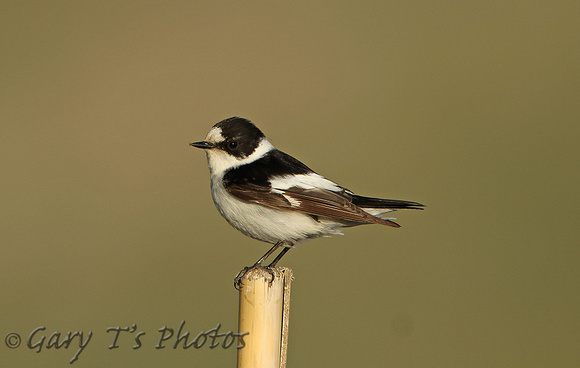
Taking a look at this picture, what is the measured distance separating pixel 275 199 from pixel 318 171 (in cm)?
585

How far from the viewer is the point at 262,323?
153 inches

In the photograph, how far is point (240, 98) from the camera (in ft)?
42.8

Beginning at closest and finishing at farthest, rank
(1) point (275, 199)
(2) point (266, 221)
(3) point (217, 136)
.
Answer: (1) point (275, 199) < (2) point (266, 221) < (3) point (217, 136)

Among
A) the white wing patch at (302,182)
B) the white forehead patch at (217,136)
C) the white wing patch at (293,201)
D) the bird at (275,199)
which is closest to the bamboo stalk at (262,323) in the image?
the bird at (275,199)

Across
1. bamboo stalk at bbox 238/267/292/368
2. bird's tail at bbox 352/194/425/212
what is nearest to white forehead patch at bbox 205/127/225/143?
bird's tail at bbox 352/194/425/212

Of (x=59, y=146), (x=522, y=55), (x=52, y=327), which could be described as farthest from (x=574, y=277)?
(x=59, y=146)

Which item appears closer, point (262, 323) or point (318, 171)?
point (262, 323)

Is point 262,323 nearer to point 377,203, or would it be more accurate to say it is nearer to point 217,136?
point 377,203

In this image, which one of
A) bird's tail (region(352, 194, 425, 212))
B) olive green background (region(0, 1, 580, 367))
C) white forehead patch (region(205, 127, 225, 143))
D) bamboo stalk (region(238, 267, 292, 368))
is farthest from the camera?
olive green background (region(0, 1, 580, 367))

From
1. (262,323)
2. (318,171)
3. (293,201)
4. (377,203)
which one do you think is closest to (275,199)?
(293,201)

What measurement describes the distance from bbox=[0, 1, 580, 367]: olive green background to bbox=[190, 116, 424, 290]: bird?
3.74 m

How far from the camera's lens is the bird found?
482 centimetres

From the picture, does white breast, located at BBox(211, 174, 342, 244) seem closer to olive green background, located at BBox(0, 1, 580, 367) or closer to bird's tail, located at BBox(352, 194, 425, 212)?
bird's tail, located at BBox(352, 194, 425, 212)

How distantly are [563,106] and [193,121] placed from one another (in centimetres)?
745
